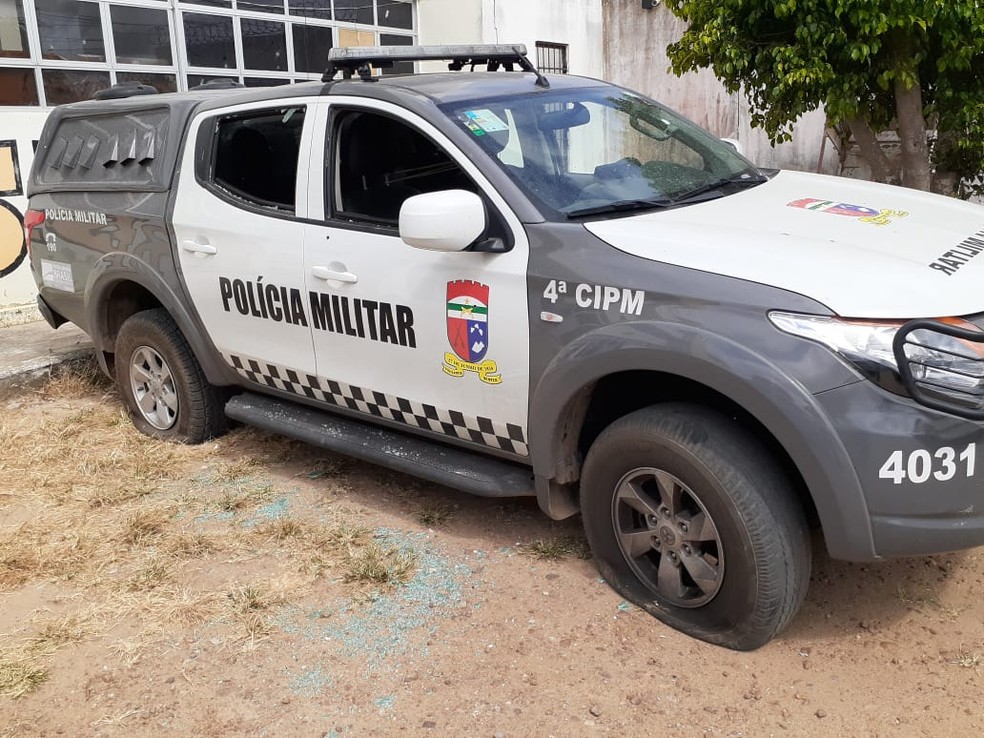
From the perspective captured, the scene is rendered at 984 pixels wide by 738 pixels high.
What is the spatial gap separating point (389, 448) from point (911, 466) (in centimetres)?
211

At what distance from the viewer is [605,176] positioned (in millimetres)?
3607

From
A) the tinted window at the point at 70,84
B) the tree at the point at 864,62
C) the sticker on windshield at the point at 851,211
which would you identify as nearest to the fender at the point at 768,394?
the sticker on windshield at the point at 851,211

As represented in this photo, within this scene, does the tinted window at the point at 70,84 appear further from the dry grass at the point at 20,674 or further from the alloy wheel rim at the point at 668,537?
the alloy wheel rim at the point at 668,537

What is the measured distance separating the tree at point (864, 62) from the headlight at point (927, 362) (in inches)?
127

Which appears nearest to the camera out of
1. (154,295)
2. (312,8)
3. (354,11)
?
(154,295)

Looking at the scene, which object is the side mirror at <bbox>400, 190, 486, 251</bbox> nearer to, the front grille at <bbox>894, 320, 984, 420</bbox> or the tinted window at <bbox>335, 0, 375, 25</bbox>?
the front grille at <bbox>894, 320, 984, 420</bbox>

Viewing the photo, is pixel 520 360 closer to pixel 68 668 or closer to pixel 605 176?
pixel 605 176

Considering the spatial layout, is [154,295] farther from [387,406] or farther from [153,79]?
[153,79]

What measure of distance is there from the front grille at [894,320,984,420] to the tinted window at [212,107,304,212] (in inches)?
103

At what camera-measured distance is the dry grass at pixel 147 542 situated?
346 centimetres

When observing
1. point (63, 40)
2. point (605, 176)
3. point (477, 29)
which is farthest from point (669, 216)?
point (477, 29)

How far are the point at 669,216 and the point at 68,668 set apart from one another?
2.59m

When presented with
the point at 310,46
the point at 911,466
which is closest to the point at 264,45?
the point at 310,46

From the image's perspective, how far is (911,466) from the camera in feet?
8.68
